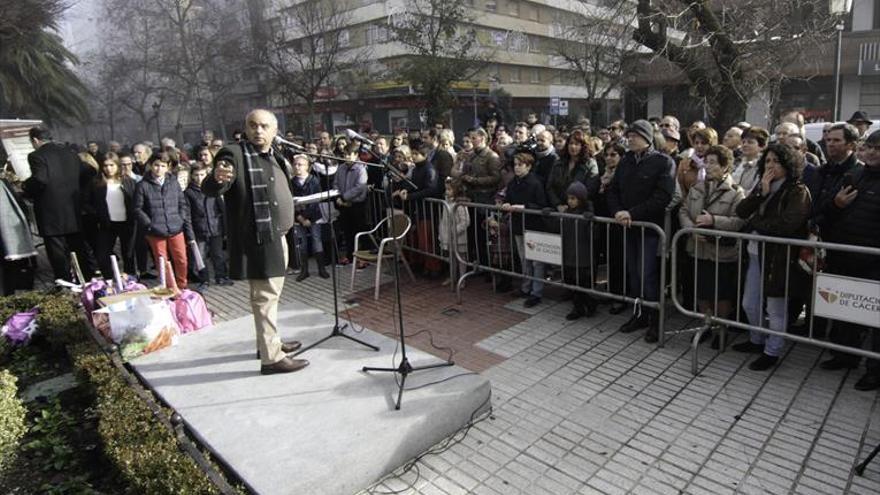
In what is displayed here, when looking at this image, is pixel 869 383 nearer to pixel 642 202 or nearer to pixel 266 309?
pixel 642 202

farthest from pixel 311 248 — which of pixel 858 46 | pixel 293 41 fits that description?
pixel 858 46

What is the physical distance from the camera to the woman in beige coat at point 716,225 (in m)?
5.11

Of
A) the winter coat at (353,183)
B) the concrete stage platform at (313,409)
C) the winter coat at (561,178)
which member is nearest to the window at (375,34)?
the winter coat at (353,183)

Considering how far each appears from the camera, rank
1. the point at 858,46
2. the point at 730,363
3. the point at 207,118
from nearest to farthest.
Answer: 1. the point at 730,363
2. the point at 858,46
3. the point at 207,118

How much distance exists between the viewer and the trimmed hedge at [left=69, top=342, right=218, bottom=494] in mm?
3047

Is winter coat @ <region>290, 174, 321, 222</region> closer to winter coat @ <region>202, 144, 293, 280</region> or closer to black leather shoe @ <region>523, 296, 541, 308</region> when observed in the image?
black leather shoe @ <region>523, 296, 541, 308</region>

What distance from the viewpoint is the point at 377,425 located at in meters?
3.75

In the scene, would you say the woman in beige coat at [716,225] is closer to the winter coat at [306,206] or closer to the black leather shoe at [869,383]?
the black leather shoe at [869,383]

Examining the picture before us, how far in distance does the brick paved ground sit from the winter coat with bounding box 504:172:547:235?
122 centimetres

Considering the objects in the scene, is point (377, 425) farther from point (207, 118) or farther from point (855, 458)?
point (207, 118)

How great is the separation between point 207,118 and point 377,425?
3638 cm

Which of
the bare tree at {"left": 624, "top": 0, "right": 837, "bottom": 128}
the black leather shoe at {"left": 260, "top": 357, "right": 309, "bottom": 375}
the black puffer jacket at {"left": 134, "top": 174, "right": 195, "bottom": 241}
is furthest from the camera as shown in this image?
the bare tree at {"left": 624, "top": 0, "right": 837, "bottom": 128}

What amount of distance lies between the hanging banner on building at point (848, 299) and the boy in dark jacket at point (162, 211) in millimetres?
6866

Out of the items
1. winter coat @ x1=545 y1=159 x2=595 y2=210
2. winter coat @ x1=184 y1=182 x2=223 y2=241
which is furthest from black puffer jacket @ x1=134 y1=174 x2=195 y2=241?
winter coat @ x1=545 y1=159 x2=595 y2=210
